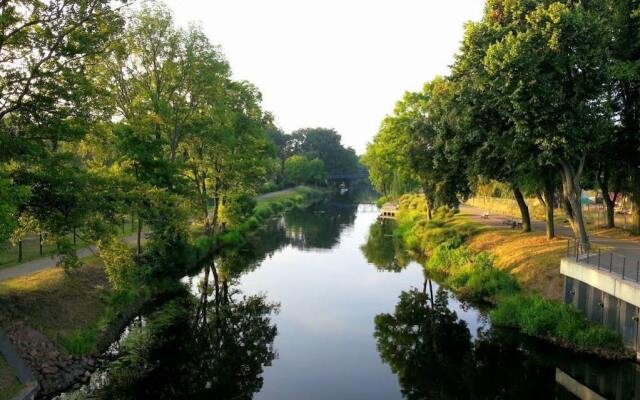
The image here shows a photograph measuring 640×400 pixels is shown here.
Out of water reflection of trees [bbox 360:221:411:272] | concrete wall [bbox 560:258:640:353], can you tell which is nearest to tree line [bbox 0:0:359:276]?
water reflection of trees [bbox 360:221:411:272]

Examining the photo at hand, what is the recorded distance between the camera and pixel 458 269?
37094mm

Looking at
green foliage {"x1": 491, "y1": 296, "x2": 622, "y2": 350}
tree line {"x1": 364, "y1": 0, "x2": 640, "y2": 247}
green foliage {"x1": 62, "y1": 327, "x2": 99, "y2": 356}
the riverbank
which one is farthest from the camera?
tree line {"x1": 364, "y1": 0, "x2": 640, "y2": 247}

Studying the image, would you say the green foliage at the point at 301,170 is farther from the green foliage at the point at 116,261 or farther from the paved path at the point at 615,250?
the green foliage at the point at 116,261

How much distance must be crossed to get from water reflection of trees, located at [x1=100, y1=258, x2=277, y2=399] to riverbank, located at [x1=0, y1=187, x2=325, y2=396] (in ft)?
4.12

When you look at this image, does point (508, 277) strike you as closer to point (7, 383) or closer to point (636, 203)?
point (636, 203)

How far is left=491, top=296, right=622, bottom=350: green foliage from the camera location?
71.4ft

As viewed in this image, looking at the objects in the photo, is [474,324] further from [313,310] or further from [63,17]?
[63,17]

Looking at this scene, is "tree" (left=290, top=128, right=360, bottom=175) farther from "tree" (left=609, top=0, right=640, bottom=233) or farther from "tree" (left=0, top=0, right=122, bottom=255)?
"tree" (left=0, top=0, right=122, bottom=255)

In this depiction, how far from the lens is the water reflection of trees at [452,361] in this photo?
19773 millimetres

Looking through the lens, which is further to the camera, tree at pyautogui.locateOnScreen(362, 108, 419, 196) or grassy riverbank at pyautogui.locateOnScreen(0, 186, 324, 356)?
tree at pyautogui.locateOnScreen(362, 108, 419, 196)

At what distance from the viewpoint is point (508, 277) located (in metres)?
30.2

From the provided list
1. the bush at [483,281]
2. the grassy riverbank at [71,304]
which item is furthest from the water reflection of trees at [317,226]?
the grassy riverbank at [71,304]

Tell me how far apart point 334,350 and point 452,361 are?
5.41 m

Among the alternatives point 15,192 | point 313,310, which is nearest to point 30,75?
point 15,192
